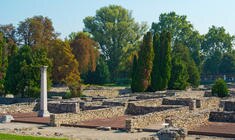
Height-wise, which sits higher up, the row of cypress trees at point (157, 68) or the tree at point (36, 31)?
the tree at point (36, 31)

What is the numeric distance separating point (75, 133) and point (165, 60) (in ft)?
86.8

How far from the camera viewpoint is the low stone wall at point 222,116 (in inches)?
951

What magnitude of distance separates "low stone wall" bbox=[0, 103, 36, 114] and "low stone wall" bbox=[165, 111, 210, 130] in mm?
13190

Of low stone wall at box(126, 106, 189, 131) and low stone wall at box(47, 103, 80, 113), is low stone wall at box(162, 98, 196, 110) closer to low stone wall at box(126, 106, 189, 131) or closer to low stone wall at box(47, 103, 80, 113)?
low stone wall at box(126, 106, 189, 131)

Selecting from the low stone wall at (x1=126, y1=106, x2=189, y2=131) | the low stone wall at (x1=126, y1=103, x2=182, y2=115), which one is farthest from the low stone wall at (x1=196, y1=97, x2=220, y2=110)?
the low stone wall at (x1=126, y1=106, x2=189, y2=131)

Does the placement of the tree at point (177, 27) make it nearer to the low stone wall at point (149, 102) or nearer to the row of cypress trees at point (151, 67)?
the row of cypress trees at point (151, 67)

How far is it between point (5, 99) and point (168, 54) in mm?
17485

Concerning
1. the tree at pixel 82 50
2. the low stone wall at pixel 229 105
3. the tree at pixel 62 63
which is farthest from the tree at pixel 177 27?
the low stone wall at pixel 229 105

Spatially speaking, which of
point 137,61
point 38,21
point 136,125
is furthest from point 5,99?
point 38,21

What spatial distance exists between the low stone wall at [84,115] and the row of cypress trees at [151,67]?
Answer: 1663 cm

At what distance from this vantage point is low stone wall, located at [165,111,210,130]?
20672mm

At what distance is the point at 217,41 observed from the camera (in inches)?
3543

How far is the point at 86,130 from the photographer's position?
22.1m

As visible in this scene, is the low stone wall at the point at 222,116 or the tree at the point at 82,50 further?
the tree at the point at 82,50
